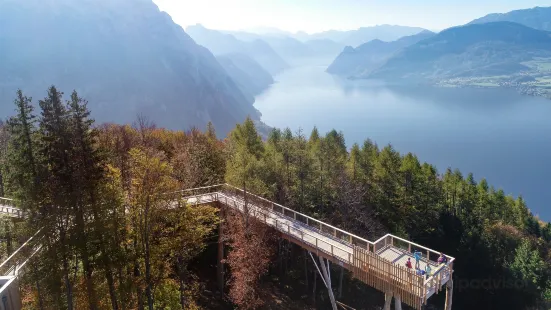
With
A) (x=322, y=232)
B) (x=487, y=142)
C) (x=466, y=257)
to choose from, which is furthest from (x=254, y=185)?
(x=487, y=142)

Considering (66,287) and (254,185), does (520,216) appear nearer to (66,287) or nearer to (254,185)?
(254,185)

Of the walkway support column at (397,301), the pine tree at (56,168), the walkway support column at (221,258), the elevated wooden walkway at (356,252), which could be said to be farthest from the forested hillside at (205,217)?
the walkway support column at (397,301)

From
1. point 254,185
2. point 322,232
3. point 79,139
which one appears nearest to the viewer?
point 79,139

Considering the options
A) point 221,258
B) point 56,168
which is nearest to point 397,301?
point 221,258

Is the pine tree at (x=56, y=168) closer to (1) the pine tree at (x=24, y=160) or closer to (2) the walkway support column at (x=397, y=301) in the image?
(1) the pine tree at (x=24, y=160)

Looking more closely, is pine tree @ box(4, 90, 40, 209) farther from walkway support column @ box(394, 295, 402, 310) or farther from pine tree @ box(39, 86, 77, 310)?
walkway support column @ box(394, 295, 402, 310)
